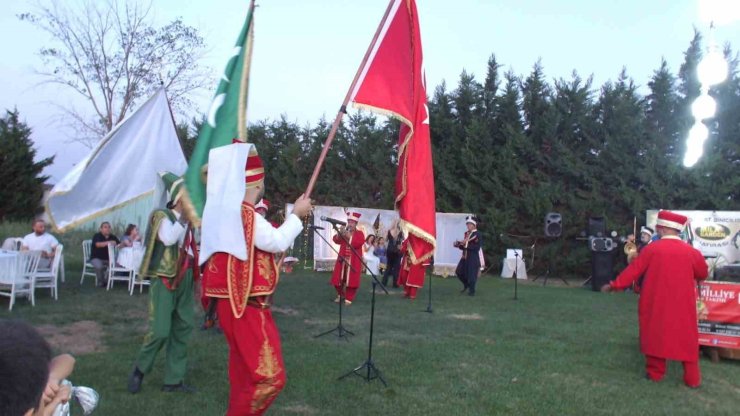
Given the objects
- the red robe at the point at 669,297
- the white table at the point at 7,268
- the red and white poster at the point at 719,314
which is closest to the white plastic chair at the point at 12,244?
the white table at the point at 7,268

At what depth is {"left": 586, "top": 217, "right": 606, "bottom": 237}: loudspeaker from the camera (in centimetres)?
1758

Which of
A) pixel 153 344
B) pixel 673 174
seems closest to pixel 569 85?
pixel 673 174

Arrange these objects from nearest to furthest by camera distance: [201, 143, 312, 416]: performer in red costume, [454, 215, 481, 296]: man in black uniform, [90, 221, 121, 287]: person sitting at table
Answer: [201, 143, 312, 416]: performer in red costume < [90, 221, 121, 287]: person sitting at table < [454, 215, 481, 296]: man in black uniform

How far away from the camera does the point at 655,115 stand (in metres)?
19.1

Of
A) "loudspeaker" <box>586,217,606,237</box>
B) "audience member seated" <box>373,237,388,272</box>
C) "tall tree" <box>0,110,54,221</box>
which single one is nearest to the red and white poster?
"loudspeaker" <box>586,217,606,237</box>

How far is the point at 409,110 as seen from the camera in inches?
213

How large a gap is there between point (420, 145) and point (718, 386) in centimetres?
422

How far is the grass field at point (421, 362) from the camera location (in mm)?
5434

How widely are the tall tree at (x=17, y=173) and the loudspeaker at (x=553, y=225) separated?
19699mm

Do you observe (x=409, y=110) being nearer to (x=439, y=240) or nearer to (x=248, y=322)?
(x=248, y=322)

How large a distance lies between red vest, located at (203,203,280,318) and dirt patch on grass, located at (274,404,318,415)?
1809mm

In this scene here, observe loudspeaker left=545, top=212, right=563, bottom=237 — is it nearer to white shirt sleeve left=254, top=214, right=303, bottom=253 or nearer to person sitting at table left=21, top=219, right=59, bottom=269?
person sitting at table left=21, top=219, right=59, bottom=269

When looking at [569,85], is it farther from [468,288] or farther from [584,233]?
[468,288]

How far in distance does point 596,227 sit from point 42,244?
14.5 meters
